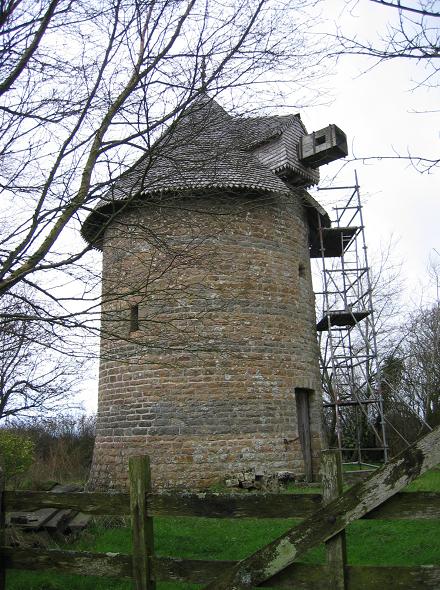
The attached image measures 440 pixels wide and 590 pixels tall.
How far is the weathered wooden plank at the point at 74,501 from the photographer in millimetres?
4355

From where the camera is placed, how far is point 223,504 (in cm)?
408

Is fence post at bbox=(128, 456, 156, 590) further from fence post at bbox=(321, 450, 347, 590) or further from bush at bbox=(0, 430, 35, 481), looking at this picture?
bush at bbox=(0, 430, 35, 481)

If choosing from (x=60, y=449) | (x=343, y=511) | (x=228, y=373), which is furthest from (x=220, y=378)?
(x=60, y=449)

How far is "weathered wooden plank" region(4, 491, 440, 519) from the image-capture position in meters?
3.50

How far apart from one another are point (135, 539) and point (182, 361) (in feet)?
24.7

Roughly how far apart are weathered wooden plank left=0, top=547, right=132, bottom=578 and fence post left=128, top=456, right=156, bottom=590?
146 mm

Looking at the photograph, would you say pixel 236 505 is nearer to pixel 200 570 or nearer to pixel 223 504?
pixel 223 504

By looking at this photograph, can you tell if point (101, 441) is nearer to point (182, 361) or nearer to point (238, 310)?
point (182, 361)

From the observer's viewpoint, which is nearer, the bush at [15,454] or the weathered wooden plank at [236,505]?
the weathered wooden plank at [236,505]

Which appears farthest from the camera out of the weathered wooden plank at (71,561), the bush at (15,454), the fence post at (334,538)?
the bush at (15,454)

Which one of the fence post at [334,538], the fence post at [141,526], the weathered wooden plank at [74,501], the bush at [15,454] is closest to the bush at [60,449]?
the bush at [15,454]

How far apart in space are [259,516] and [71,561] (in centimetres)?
158

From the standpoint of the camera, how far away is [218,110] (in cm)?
505

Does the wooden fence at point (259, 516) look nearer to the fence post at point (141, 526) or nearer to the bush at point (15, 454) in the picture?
the fence post at point (141, 526)
